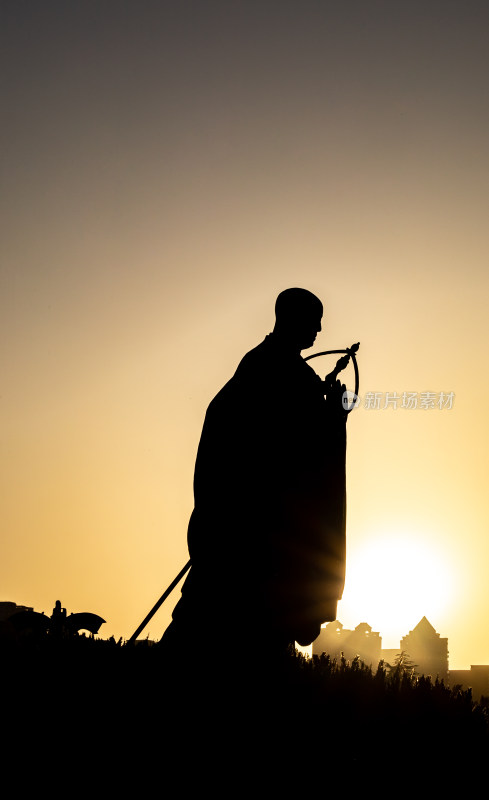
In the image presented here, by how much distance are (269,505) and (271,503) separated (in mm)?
22

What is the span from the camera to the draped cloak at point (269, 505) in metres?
5.71

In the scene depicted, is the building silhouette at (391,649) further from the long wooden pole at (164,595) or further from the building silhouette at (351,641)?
the long wooden pole at (164,595)

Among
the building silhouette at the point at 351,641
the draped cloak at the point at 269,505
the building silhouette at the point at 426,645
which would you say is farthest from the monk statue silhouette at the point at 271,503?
the building silhouette at the point at 426,645

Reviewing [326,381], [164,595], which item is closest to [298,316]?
[326,381]

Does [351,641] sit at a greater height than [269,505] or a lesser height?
greater

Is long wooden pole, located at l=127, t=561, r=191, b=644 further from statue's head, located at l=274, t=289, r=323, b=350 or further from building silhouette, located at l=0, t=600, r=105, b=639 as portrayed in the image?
building silhouette, located at l=0, t=600, r=105, b=639

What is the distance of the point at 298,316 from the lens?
6.20 meters

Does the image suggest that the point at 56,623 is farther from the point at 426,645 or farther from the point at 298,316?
the point at 426,645

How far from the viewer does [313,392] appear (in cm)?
625

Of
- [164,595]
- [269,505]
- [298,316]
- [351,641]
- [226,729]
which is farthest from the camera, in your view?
[351,641]

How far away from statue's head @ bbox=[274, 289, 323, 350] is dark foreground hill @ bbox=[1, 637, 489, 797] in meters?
2.49

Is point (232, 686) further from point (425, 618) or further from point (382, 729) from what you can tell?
point (425, 618)

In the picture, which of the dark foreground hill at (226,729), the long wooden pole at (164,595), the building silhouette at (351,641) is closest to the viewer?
the dark foreground hill at (226,729)

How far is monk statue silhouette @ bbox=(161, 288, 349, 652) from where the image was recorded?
5.70 metres
